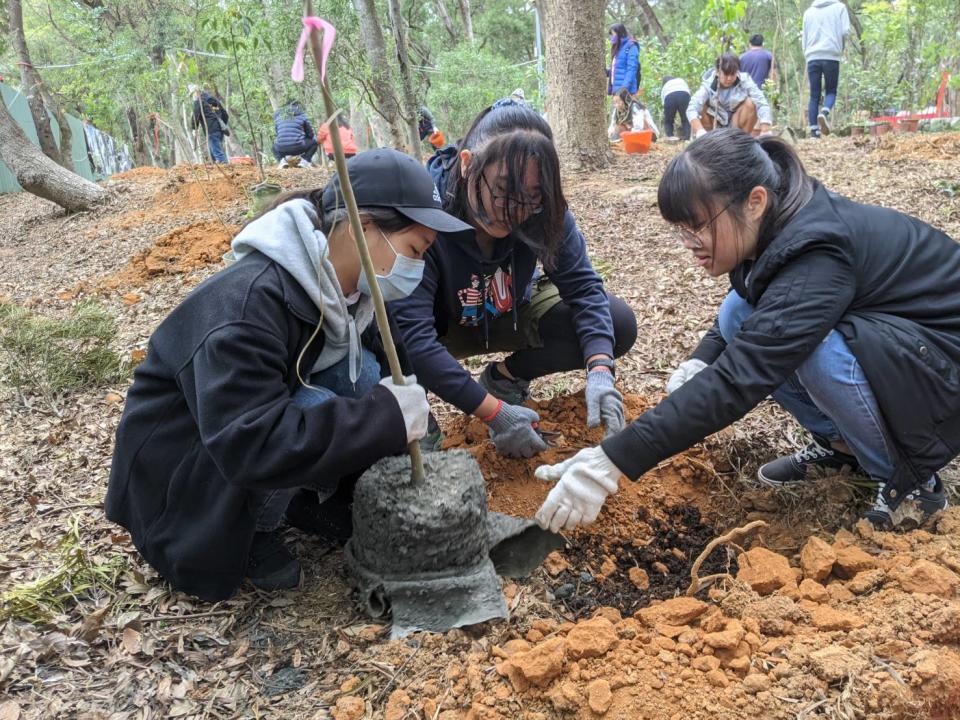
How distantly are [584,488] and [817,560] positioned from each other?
0.57 metres

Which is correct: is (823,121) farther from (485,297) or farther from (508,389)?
(485,297)

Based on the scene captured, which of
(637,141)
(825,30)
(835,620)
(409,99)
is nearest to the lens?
(835,620)

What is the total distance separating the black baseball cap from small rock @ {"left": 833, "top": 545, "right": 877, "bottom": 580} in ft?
3.99

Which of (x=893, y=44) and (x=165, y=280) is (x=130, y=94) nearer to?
(x=165, y=280)

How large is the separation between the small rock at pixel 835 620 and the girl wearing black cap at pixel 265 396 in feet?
3.08

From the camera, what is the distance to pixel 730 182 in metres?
1.72

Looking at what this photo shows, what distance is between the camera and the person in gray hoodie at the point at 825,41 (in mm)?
8078

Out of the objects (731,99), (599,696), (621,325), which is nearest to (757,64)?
(731,99)

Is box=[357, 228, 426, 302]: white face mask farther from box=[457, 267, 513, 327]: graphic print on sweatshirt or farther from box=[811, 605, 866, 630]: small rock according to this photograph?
box=[811, 605, 866, 630]: small rock

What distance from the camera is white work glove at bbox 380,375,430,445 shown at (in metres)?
1.56

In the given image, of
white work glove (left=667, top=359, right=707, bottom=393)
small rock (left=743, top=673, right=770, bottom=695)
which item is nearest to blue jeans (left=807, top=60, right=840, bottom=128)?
white work glove (left=667, top=359, right=707, bottom=393)

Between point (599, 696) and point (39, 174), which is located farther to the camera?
point (39, 174)

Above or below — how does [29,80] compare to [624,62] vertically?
above

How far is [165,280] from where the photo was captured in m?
4.95
